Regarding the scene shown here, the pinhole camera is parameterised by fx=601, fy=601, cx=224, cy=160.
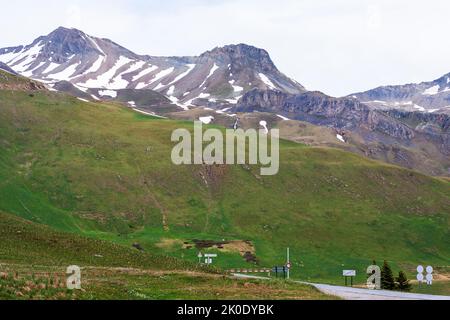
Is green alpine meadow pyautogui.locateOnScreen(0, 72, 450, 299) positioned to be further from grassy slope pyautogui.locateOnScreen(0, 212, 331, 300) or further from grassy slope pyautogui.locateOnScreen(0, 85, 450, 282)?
grassy slope pyautogui.locateOnScreen(0, 212, 331, 300)

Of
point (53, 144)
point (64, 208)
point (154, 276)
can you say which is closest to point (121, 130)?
point (53, 144)

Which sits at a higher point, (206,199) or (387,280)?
(206,199)

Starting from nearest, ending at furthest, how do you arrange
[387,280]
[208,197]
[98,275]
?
[98,275], [387,280], [208,197]

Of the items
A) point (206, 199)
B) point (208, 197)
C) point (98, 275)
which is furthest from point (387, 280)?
point (208, 197)

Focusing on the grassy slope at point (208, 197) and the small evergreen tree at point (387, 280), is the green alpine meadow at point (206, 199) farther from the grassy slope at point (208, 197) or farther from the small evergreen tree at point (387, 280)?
the small evergreen tree at point (387, 280)

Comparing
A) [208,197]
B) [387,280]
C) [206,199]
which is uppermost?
[208,197]

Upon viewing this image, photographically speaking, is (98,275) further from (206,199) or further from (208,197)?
(208,197)

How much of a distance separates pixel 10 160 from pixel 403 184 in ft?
347

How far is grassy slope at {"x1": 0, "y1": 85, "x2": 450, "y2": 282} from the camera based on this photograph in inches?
4835

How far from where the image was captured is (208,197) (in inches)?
5738

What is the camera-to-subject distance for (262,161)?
174375 millimetres

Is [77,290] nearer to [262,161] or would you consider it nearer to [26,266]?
[26,266]

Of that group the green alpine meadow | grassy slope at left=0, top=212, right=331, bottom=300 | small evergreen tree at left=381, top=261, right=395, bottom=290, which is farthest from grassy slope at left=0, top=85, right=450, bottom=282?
grassy slope at left=0, top=212, right=331, bottom=300

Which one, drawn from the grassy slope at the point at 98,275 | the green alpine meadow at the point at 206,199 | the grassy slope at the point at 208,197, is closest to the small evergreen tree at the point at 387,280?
the green alpine meadow at the point at 206,199
